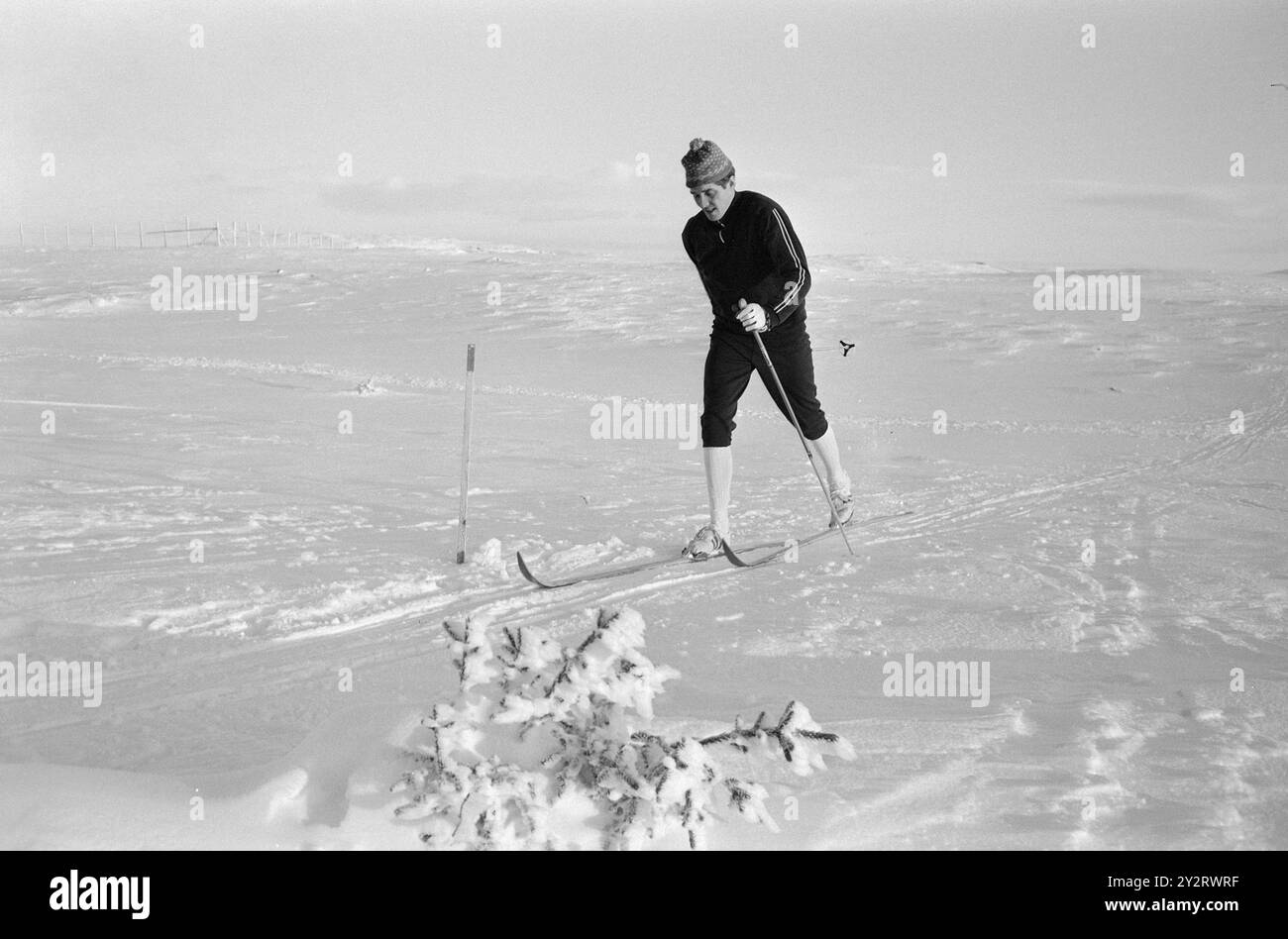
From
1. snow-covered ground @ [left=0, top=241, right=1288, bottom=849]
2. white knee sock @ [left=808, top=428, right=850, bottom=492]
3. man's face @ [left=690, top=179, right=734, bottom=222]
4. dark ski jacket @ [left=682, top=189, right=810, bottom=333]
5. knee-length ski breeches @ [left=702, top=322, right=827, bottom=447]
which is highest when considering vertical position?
man's face @ [left=690, top=179, right=734, bottom=222]

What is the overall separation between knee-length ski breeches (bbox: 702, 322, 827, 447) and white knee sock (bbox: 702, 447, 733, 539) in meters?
0.05

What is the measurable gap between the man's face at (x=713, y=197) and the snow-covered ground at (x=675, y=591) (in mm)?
1781

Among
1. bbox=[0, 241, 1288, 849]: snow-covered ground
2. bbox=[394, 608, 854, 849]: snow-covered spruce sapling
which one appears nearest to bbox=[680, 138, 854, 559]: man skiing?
bbox=[0, 241, 1288, 849]: snow-covered ground

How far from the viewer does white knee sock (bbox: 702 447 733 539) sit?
5844 mm

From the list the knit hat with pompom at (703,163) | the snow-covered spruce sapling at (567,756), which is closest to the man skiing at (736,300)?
the knit hat with pompom at (703,163)

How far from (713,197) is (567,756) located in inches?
152

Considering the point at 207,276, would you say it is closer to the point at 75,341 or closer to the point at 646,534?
the point at 75,341

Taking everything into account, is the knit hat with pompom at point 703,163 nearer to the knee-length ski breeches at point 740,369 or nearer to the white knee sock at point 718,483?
the knee-length ski breeches at point 740,369

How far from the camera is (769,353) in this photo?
19.8 feet

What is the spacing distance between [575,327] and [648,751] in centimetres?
1737

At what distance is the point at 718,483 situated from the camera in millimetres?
5887

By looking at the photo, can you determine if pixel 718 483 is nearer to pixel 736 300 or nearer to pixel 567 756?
pixel 736 300

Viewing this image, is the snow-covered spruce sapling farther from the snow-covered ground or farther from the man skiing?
the man skiing
